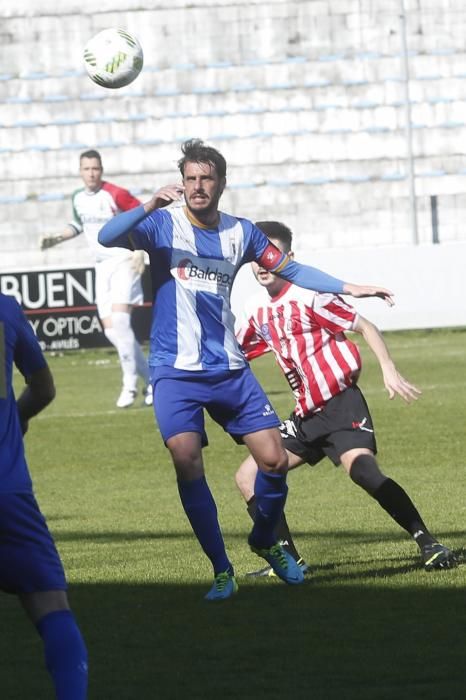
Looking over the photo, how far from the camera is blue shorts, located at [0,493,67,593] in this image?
4230 mm

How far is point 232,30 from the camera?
32.7m

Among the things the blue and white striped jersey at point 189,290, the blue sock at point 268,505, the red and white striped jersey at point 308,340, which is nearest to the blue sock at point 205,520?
the blue sock at point 268,505

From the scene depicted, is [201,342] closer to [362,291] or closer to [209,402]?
[209,402]

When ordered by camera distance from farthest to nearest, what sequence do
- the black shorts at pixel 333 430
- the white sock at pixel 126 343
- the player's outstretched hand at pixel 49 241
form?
1. the player's outstretched hand at pixel 49 241
2. the white sock at pixel 126 343
3. the black shorts at pixel 333 430

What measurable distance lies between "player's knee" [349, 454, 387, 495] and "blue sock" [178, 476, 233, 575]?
948 millimetres

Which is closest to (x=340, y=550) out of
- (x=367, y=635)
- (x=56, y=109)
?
(x=367, y=635)

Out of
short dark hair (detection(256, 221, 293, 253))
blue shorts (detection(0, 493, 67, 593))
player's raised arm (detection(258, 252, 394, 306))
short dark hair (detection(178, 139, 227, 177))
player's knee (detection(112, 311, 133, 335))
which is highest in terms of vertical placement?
short dark hair (detection(178, 139, 227, 177))

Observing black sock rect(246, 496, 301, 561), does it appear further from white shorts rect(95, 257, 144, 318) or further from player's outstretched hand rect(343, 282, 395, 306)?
white shorts rect(95, 257, 144, 318)

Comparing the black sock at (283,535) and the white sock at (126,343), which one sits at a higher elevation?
the black sock at (283,535)

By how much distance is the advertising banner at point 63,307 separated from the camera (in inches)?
921

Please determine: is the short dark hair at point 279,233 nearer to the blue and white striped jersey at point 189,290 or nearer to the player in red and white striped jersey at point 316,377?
the player in red and white striped jersey at point 316,377

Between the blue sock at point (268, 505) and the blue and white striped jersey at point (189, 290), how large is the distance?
58 centimetres

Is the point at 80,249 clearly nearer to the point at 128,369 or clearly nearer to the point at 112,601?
the point at 128,369

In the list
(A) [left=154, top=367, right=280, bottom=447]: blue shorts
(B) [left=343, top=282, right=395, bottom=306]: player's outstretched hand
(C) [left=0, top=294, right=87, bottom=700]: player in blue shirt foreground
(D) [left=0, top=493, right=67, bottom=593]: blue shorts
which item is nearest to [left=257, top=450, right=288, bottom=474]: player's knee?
(A) [left=154, top=367, right=280, bottom=447]: blue shorts
